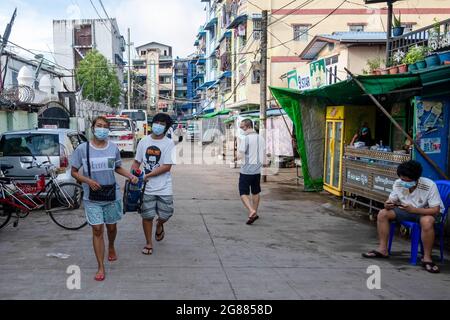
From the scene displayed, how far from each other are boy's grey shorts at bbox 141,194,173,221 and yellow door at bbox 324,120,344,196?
563cm

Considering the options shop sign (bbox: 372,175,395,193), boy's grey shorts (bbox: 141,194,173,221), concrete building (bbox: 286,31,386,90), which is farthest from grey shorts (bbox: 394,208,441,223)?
concrete building (bbox: 286,31,386,90)

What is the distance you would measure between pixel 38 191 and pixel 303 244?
4624 mm

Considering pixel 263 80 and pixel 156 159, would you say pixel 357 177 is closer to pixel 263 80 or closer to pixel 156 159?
pixel 156 159

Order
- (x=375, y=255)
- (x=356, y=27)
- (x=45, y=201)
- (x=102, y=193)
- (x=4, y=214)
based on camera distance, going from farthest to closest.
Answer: (x=356, y=27)
(x=45, y=201)
(x=4, y=214)
(x=375, y=255)
(x=102, y=193)

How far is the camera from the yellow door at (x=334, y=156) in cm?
1056

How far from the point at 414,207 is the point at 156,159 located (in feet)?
10.8

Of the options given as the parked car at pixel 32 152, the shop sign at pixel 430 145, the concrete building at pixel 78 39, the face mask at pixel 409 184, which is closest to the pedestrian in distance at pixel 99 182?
the face mask at pixel 409 184

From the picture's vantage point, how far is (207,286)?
4602 mm

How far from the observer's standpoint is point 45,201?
745 cm

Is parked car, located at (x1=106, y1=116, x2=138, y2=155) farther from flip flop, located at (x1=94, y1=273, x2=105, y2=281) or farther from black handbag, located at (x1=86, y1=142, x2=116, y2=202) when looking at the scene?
flip flop, located at (x1=94, y1=273, x2=105, y2=281)

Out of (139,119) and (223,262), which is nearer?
(223,262)

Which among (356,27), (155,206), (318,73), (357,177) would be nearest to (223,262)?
(155,206)

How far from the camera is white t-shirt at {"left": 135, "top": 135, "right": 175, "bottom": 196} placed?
567 cm
